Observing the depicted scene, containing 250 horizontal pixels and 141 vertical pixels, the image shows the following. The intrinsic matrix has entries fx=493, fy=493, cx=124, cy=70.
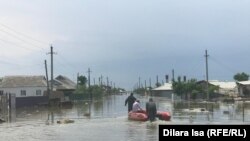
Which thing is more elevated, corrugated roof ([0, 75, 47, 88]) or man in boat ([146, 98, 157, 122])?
corrugated roof ([0, 75, 47, 88])

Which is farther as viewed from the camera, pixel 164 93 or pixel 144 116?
pixel 164 93

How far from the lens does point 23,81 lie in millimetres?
87000

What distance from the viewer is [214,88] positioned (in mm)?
89688

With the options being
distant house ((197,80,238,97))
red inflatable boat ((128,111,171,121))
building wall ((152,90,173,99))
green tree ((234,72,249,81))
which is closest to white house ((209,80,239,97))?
distant house ((197,80,238,97))

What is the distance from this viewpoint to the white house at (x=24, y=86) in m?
85.4

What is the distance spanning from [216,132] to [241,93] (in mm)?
85890

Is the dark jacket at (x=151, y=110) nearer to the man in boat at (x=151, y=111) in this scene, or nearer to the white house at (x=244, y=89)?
the man in boat at (x=151, y=111)

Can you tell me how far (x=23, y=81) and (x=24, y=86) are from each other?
152 centimetres

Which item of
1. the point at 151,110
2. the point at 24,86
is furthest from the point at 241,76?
the point at 151,110

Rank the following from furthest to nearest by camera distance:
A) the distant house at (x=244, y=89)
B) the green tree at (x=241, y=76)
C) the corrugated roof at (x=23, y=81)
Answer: the green tree at (x=241, y=76)
the distant house at (x=244, y=89)
the corrugated roof at (x=23, y=81)

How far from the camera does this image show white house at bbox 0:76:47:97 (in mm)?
85438

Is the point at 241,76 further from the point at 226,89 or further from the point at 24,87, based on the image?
the point at 24,87

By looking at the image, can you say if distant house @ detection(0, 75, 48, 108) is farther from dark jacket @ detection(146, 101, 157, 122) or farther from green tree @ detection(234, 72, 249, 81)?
dark jacket @ detection(146, 101, 157, 122)

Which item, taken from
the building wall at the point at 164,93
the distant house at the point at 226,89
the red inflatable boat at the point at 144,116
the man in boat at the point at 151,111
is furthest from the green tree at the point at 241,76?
the man in boat at the point at 151,111
